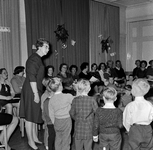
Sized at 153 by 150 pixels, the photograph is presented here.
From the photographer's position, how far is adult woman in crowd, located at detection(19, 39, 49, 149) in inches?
121

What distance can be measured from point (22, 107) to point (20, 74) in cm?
188

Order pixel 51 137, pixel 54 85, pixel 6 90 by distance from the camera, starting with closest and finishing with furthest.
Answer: pixel 54 85, pixel 51 137, pixel 6 90

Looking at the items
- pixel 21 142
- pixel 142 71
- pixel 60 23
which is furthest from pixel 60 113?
pixel 142 71

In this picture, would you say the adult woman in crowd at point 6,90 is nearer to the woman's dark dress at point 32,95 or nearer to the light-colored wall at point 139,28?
the woman's dark dress at point 32,95

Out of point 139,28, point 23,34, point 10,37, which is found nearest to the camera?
point 10,37

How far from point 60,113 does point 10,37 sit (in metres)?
3.48

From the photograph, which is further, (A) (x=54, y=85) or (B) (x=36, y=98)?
(B) (x=36, y=98)

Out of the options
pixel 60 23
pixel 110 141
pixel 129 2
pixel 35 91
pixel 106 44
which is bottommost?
pixel 110 141

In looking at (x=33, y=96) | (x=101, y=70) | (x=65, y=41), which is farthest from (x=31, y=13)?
(x=33, y=96)

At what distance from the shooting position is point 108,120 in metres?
2.36

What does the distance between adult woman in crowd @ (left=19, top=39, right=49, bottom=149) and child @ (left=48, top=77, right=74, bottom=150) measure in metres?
0.43

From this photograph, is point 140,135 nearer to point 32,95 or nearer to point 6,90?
point 32,95

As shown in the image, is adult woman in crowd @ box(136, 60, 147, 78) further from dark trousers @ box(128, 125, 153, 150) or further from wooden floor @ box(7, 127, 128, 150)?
dark trousers @ box(128, 125, 153, 150)

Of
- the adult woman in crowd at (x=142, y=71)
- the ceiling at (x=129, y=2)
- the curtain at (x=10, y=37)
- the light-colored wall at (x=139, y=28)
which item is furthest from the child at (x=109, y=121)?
the light-colored wall at (x=139, y=28)
